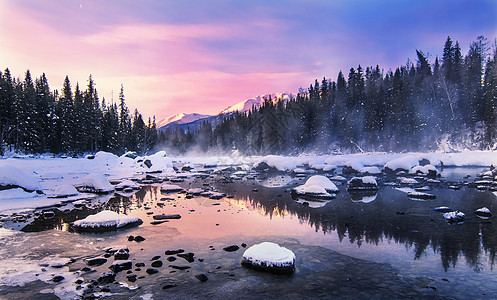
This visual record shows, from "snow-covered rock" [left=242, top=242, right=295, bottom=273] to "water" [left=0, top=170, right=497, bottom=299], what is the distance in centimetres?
23

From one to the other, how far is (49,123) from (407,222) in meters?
61.7

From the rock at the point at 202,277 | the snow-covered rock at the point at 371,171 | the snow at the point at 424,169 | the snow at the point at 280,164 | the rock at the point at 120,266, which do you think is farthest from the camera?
the snow at the point at 280,164

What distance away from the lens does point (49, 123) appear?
2088 inches

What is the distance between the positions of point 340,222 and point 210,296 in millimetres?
7697

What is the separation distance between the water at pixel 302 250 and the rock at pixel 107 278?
187mm

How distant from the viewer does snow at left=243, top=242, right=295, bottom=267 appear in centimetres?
704

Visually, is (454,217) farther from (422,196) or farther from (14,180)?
(14,180)

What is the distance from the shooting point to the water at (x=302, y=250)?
6.04 meters

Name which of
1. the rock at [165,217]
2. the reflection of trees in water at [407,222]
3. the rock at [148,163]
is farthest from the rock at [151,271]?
the rock at [148,163]

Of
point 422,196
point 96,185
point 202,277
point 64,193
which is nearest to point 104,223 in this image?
point 202,277

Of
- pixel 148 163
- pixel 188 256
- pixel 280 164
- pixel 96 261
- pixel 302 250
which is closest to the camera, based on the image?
pixel 96 261

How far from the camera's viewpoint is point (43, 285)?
6.10m

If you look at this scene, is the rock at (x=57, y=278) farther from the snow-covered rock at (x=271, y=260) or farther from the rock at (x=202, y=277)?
the snow-covered rock at (x=271, y=260)

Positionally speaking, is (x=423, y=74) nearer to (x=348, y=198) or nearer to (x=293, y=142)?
(x=293, y=142)
